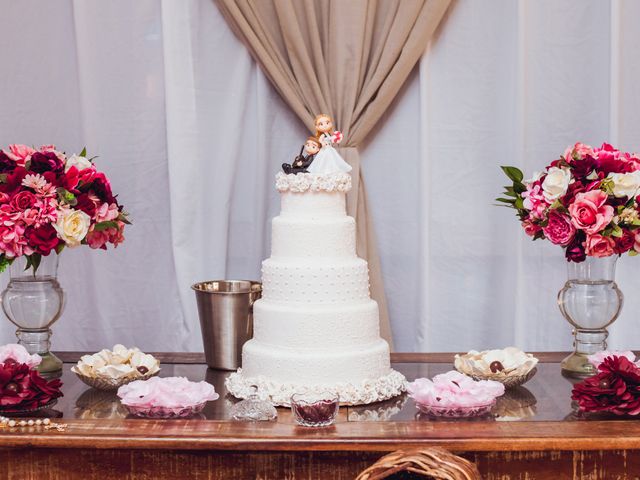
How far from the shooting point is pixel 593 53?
2785mm

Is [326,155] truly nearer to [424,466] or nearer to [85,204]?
[85,204]

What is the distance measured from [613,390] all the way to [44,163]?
1258 millimetres

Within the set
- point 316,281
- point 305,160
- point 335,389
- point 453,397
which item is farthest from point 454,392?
point 305,160

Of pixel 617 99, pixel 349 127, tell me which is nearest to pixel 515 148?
pixel 617 99

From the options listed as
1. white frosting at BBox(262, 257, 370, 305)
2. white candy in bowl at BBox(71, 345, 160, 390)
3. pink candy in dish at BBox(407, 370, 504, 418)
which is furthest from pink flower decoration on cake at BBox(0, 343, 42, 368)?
pink candy in dish at BBox(407, 370, 504, 418)

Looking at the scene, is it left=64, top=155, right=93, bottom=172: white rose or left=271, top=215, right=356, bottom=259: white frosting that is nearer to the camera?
left=271, top=215, right=356, bottom=259: white frosting

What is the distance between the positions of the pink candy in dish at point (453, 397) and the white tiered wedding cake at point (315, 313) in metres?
0.10

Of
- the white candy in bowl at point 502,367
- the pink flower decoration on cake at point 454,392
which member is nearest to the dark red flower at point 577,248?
the white candy in bowl at point 502,367

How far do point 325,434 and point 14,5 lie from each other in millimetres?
1963

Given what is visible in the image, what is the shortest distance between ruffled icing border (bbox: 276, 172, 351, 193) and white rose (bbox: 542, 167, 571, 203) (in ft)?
1.51

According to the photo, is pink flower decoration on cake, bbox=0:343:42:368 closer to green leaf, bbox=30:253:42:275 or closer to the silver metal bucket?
green leaf, bbox=30:253:42:275

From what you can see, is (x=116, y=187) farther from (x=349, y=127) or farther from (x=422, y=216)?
(x=422, y=216)

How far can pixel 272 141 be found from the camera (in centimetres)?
284

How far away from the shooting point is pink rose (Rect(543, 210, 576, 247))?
1948 millimetres
